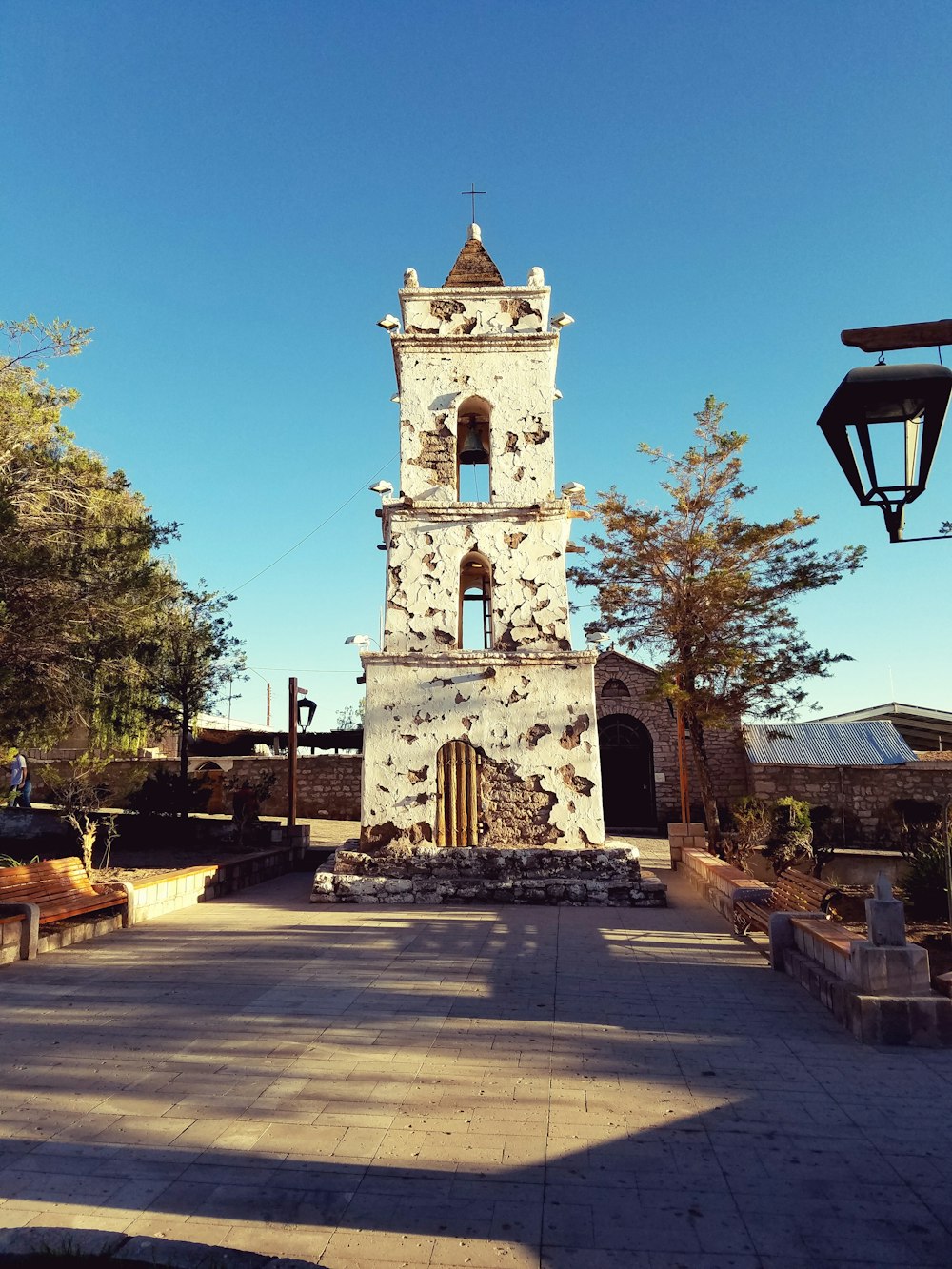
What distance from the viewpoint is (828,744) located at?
24703 millimetres

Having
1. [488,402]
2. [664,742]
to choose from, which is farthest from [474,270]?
[664,742]

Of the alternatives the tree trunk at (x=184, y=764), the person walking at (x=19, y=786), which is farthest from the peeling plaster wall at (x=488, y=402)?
the tree trunk at (x=184, y=764)

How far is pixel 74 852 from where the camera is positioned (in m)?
15.1

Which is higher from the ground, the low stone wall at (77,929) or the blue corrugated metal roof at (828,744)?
the blue corrugated metal roof at (828,744)

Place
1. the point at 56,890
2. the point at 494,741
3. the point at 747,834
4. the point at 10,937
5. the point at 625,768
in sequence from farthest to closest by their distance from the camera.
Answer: the point at 625,768 < the point at 747,834 < the point at 494,741 < the point at 56,890 < the point at 10,937

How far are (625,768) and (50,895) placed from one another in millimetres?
17859

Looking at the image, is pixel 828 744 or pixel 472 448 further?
pixel 828 744

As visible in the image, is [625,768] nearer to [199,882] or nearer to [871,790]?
[871,790]

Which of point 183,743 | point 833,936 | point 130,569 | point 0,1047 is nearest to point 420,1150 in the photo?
point 0,1047

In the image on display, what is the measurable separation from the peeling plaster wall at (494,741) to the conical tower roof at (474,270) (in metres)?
6.33

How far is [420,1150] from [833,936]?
397 cm

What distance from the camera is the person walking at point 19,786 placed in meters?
16.2

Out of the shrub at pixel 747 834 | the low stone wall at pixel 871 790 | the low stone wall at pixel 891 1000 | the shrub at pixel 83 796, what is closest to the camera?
the low stone wall at pixel 891 1000

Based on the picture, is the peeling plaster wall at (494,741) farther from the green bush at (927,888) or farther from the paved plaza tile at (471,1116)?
the paved plaza tile at (471,1116)
